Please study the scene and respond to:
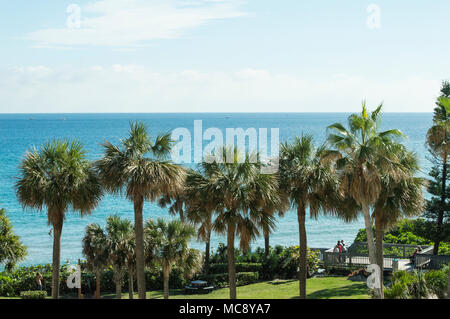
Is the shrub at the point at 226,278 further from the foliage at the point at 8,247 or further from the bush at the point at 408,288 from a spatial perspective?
the bush at the point at 408,288

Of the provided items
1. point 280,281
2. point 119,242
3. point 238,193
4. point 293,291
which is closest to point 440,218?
point 280,281

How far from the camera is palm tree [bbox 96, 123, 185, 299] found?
18.3 meters

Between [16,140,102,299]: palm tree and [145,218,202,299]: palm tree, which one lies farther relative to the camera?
[145,218,202,299]: palm tree

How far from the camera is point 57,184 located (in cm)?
1853

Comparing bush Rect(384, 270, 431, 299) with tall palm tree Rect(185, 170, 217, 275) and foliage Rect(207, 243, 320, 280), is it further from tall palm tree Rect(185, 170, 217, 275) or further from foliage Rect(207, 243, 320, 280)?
foliage Rect(207, 243, 320, 280)

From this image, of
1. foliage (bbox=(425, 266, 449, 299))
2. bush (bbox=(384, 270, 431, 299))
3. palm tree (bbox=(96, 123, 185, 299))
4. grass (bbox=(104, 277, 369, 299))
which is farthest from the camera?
grass (bbox=(104, 277, 369, 299))

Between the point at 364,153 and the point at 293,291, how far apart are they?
9.81 m

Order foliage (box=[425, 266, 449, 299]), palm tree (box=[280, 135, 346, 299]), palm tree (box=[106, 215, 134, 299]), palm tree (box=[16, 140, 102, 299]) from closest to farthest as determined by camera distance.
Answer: foliage (box=[425, 266, 449, 299])
palm tree (box=[16, 140, 102, 299])
palm tree (box=[280, 135, 346, 299])
palm tree (box=[106, 215, 134, 299])

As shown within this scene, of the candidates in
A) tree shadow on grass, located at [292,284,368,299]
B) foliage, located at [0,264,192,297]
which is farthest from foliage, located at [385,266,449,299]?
foliage, located at [0,264,192,297]

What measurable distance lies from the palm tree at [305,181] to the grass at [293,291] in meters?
3.23

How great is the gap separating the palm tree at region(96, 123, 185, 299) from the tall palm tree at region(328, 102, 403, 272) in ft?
18.6

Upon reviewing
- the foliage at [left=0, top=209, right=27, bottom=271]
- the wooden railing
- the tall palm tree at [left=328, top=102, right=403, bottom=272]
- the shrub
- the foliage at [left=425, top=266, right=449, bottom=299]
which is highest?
the tall palm tree at [left=328, top=102, right=403, bottom=272]

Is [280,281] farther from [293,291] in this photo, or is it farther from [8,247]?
[8,247]
